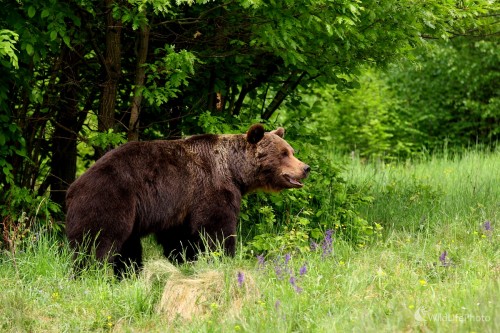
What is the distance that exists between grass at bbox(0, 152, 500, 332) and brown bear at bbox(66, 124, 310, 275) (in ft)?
1.50

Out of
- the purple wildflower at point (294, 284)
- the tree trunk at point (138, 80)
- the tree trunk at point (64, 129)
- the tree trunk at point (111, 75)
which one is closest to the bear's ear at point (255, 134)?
the tree trunk at point (138, 80)

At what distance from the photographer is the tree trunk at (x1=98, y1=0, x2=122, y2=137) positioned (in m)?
8.56

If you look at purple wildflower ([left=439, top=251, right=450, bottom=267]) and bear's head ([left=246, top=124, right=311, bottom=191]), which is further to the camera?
bear's head ([left=246, top=124, right=311, bottom=191])

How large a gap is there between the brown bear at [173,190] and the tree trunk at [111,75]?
129 cm

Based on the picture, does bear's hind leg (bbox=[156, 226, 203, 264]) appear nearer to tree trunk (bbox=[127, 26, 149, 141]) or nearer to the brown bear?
the brown bear

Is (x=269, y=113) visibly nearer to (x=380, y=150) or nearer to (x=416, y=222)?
(x=416, y=222)

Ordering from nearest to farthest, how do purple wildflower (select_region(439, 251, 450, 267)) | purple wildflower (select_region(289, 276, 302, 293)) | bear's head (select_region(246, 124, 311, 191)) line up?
purple wildflower (select_region(289, 276, 302, 293)) < purple wildflower (select_region(439, 251, 450, 267)) < bear's head (select_region(246, 124, 311, 191))

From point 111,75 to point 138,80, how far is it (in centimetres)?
35

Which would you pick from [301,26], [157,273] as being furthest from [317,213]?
[157,273]

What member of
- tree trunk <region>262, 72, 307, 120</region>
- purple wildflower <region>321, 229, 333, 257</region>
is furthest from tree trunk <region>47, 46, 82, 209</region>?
purple wildflower <region>321, 229, 333, 257</region>

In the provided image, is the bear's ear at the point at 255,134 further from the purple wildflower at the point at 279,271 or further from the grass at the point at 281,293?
the purple wildflower at the point at 279,271

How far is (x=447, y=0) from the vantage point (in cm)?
834

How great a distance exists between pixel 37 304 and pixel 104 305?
1.74 feet

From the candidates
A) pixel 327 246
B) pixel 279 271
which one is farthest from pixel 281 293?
pixel 327 246
